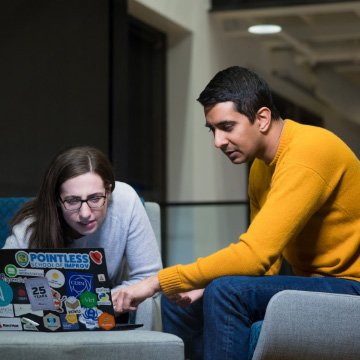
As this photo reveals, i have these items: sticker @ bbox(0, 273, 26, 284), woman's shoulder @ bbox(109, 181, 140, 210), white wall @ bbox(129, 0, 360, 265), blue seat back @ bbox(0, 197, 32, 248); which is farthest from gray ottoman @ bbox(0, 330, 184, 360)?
white wall @ bbox(129, 0, 360, 265)

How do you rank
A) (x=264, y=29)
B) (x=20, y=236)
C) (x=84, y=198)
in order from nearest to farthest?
(x=84, y=198) < (x=20, y=236) < (x=264, y=29)

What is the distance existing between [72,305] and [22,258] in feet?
0.60

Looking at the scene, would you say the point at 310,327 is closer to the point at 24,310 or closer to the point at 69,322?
the point at 69,322

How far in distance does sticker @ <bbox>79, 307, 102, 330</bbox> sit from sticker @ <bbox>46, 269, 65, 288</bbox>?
0.09m

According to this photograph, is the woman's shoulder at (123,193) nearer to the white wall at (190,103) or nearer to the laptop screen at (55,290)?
the laptop screen at (55,290)

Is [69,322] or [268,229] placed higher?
[268,229]

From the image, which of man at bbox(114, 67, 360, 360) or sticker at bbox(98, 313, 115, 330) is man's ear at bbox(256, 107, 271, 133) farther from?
sticker at bbox(98, 313, 115, 330)

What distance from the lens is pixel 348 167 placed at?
2.15 meters

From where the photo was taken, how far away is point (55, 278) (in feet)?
6.36

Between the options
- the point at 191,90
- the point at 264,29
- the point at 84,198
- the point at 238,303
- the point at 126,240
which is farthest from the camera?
the point at 264,29

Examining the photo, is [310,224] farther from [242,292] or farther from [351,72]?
[351,72]

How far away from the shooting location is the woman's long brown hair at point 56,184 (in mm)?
2365

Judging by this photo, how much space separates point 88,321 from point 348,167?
869 millimetres

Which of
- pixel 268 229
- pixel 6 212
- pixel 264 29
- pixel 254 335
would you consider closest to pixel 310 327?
pixel 254 335
